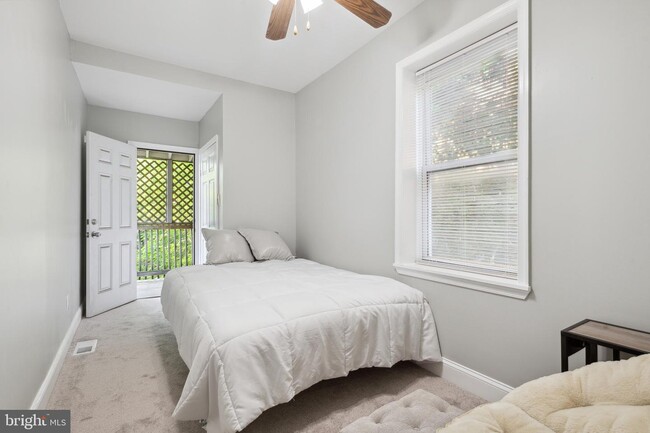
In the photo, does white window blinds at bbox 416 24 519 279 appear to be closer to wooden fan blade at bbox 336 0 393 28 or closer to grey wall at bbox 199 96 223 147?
wooden fan blade at bbox 336 0 393 28

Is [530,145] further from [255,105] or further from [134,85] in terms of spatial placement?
[134,85]

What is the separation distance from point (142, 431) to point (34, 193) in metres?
1.31

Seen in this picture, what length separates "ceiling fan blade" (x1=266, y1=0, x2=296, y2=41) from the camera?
171cm

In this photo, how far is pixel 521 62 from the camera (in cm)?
163

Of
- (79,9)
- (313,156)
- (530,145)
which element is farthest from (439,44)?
(79,9)

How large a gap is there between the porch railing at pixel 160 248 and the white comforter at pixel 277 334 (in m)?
3.45

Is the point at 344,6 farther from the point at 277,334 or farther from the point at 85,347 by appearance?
the point at 85,347

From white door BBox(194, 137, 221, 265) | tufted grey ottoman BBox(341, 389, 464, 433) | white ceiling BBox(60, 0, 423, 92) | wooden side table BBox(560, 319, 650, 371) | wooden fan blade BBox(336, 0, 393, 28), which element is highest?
white ceiling BBox(60, 0, 423, 92)

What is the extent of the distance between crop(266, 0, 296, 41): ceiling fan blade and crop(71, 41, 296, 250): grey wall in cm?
175

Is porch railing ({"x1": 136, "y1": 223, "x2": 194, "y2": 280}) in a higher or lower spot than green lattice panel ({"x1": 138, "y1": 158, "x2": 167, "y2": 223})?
lower

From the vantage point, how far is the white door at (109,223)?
11.0 ft

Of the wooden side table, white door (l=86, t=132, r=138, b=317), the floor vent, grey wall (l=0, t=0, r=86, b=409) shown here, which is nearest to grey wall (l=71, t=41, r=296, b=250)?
white door (l=86, t=132, r=138, b=317)

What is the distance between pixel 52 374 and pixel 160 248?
3836 mm

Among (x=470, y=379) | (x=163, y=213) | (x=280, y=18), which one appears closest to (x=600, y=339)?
(x=470, y=379)
